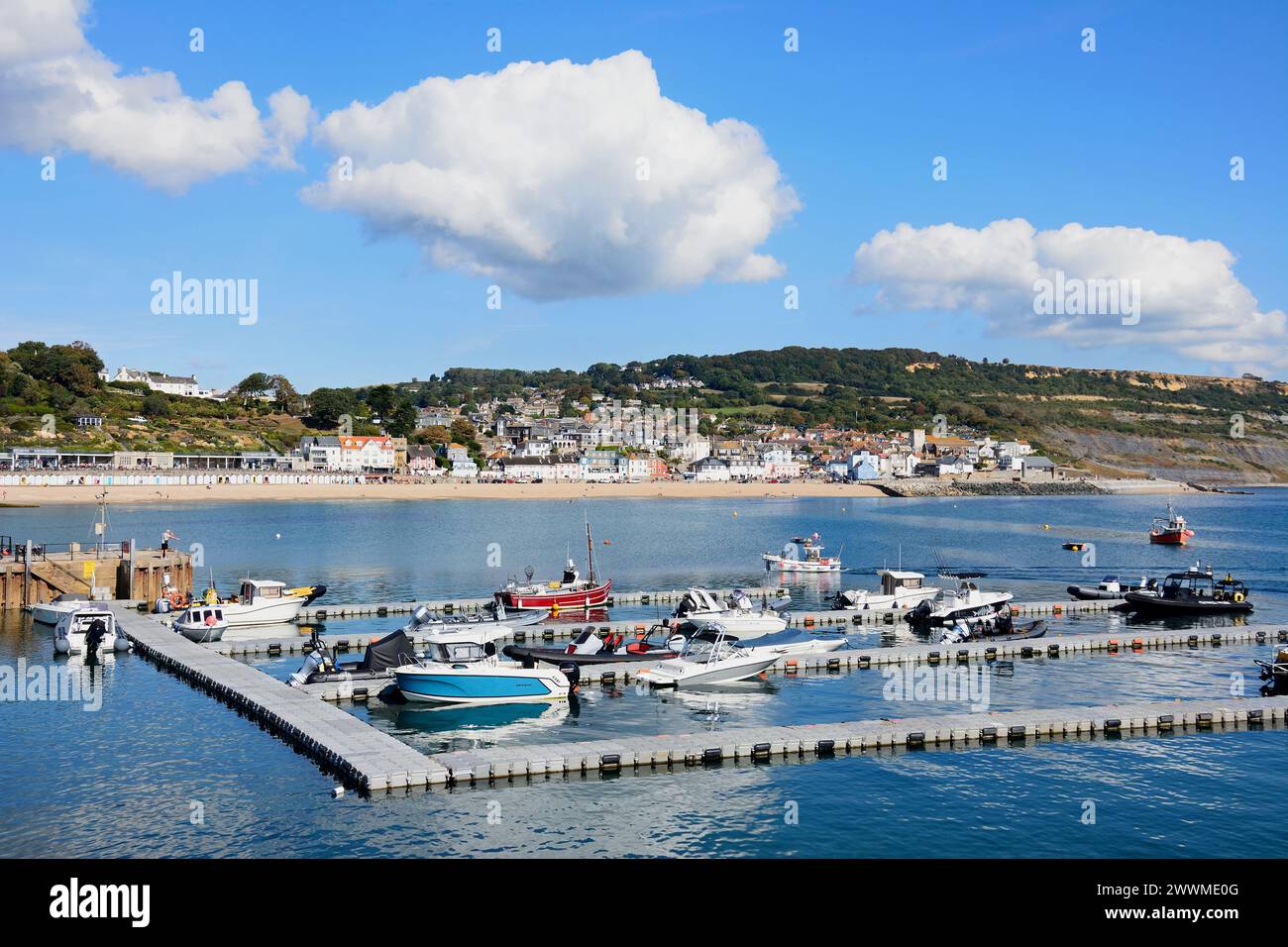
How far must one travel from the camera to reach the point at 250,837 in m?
19.1

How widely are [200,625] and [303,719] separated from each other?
50.3 feet

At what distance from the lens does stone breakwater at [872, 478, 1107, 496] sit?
182625 millimetres

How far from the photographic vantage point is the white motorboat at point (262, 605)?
1694 inches

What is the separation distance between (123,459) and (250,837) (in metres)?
149

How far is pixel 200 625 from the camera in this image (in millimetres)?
39281

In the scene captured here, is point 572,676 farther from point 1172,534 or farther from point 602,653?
point 1172,534

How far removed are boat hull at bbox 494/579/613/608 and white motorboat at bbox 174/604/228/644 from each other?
38.3 feet

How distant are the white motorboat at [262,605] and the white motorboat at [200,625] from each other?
2.41 meters

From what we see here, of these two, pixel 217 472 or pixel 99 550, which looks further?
pixel 217 472

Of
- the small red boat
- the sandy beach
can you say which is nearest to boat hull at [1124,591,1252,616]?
the small red boat

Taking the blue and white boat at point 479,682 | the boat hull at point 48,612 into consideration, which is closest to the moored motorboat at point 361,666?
the blue and white boat at point 479,682

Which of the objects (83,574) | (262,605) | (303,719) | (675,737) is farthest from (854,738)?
(83,574)
